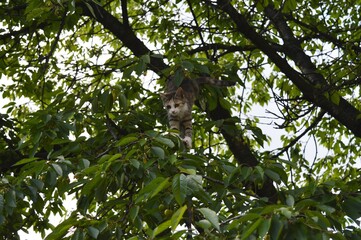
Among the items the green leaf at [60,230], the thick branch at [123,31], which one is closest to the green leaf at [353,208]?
the green leaf at [60,230]

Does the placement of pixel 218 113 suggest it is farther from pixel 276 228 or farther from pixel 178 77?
pixel 276 228

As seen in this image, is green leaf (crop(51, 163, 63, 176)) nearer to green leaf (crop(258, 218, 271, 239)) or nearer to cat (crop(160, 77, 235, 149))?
cat (crop(160, 77, 235, 149))

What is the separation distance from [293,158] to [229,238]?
3605mm

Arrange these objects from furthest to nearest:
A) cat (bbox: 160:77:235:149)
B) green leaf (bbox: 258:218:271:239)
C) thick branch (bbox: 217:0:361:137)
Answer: thick branch (bbox: 217:0:361:137) → cat (bbox: 160:77:235:149) → green leaf (bbox: 258:218:271:239)

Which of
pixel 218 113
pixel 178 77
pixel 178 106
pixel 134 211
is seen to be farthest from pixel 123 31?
pixel 134 211

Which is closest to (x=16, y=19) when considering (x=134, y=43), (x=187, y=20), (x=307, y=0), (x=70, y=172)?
(x=134, y=43)

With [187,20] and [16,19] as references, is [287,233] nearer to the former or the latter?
[16,19]

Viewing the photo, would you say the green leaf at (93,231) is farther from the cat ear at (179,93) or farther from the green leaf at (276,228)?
the cat ear at (179,93)

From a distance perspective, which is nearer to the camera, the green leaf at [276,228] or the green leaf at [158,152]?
the green leaf at [276,228]

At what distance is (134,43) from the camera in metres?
7.08

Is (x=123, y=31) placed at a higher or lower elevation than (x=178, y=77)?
higher

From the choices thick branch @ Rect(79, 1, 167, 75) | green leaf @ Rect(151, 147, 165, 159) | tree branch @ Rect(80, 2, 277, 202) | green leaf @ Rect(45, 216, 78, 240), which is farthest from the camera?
thick branch @ Rect(79, 1, 167, 75)

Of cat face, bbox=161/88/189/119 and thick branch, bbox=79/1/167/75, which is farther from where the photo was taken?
thick branch, bbox=79/1/167/75

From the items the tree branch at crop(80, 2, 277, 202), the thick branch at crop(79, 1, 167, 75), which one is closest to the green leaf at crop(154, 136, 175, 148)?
the tree branch at crop(80, 2, 277, 202)
